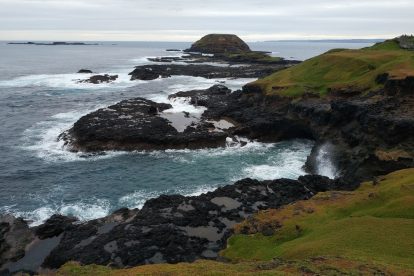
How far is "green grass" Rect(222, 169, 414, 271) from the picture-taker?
81.5 ft

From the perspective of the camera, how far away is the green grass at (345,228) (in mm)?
24828

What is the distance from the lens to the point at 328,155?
Result: 53625 millimetres

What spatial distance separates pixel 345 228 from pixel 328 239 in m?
2.17

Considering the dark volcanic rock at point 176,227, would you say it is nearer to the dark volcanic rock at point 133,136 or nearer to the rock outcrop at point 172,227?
the rock outcrop at point 172,227

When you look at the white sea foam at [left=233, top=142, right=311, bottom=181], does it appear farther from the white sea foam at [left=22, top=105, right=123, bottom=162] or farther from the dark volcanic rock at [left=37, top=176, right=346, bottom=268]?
the white sea foam at [left=22, top=105, right=123, bottom=162]

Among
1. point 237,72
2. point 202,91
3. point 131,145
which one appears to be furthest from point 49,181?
point 237,72

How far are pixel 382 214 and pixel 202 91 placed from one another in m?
75.4

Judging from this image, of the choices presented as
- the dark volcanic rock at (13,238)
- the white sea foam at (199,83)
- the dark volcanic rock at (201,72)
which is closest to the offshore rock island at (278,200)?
the dark volcanic rock at (13,238)

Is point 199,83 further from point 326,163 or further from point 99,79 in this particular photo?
point 326,163

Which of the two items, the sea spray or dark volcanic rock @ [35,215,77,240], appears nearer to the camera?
dark volcanic rock @ [35,215,77,240]

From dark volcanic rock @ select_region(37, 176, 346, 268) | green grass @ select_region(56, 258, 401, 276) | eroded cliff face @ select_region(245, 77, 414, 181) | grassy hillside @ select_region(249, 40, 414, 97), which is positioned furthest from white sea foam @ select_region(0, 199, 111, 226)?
grassy hillside @ select_region(249, 40, 414, 97)

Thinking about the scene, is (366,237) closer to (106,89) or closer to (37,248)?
(37,248)

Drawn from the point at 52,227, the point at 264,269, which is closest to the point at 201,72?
the point at 52,227

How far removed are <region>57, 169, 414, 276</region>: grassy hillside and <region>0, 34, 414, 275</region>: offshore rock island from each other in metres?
0.10
